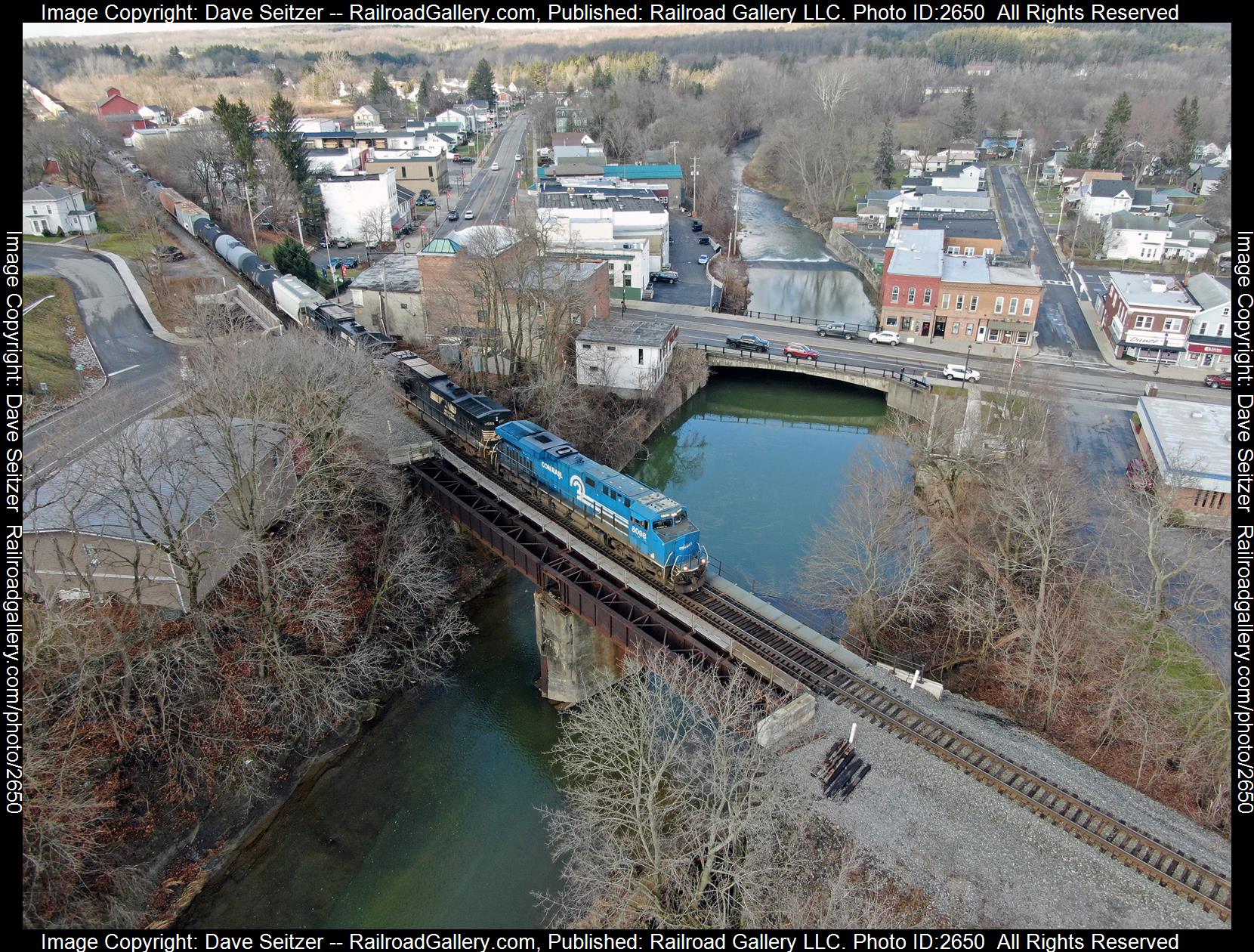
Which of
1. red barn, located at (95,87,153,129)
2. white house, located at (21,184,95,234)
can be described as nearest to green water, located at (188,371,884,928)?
white house, located at (21,184,95,234)

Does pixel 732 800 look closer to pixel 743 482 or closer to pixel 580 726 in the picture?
pixel 580 726

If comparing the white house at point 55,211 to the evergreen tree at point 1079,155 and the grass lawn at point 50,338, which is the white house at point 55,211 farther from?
the evergreen tree at point 1079,155

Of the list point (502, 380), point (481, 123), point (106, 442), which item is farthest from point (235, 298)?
point (481, 123)

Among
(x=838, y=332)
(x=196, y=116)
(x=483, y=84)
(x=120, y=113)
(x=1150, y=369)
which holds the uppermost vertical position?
(x=483, y=84)

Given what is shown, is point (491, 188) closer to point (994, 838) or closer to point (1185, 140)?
point (1185, 140)

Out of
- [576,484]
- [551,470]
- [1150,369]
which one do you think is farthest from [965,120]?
[576,484]

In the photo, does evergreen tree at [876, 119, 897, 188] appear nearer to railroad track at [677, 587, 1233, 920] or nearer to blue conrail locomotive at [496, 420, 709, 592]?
blue conrail locomotive at [496, 420, 709, 592]
